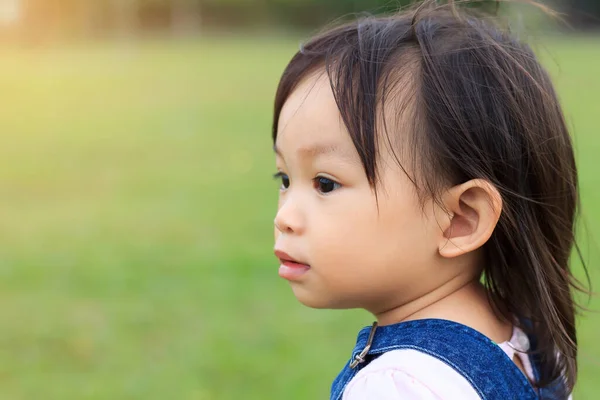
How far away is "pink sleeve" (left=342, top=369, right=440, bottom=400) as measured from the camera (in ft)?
4.06

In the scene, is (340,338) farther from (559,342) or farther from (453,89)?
(453,89)

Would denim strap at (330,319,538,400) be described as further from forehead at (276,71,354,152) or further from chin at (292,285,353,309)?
forehead at (276,71,354,152)

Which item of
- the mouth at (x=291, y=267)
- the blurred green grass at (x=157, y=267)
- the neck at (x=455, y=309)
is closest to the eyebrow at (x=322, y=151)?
the mouth at (x=291, y=267)

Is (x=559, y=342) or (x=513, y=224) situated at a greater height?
(x=513, y=224)

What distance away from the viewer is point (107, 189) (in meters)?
6.25

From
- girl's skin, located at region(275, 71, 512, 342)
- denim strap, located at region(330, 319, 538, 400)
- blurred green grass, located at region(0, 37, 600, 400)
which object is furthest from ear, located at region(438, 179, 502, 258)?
blurred green grass, located at region(0, 37, 600, 400)

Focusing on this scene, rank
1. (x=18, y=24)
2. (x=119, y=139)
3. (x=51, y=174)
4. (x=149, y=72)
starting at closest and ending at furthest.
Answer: (x=51, y=174) < (x=119, y=139) < (x=149, y=72) < (x=18, y=24)

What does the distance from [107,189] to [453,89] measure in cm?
515

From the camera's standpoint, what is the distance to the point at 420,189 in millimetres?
1378

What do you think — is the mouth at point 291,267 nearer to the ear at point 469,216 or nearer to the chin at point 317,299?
the chin at point 317,299

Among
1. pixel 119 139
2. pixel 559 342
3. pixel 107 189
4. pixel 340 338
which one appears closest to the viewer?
pixel 559 342

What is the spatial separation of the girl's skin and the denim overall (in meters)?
0.06

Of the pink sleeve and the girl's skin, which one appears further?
the girl's skin

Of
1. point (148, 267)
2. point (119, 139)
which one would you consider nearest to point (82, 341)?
point (148, 267)
